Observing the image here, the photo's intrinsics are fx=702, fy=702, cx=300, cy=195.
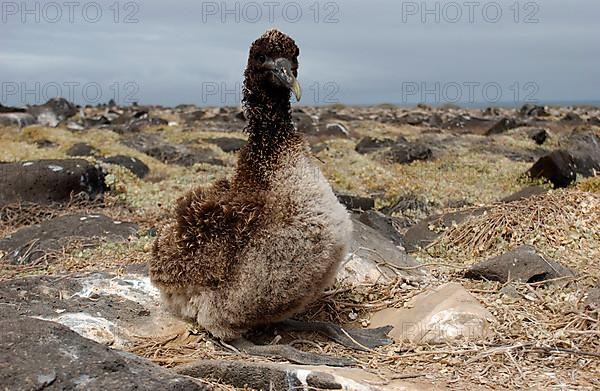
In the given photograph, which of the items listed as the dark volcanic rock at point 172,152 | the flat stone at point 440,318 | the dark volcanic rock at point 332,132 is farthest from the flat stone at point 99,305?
the dark volcanic rock at point 332,132

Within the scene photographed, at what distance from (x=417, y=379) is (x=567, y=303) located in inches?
69.3

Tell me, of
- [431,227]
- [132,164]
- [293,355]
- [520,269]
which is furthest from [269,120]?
[132,164]

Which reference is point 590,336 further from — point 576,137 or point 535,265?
point 576,137

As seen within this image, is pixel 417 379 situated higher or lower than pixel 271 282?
lower

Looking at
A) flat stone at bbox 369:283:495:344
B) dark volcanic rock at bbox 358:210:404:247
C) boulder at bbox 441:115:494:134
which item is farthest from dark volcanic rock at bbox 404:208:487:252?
boulder at bbox 441:115:494:134

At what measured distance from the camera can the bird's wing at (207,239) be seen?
480cm

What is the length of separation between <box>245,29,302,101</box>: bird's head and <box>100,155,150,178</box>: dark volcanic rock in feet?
34.7

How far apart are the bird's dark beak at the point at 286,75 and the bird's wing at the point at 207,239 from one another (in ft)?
2.55

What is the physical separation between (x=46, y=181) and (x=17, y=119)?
24.1 metres

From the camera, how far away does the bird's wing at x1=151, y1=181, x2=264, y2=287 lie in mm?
4801

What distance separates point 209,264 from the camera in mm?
4840

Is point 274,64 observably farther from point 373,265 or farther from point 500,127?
point 500,127

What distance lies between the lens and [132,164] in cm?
1546

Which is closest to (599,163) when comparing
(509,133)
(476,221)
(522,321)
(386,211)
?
(386,211)
